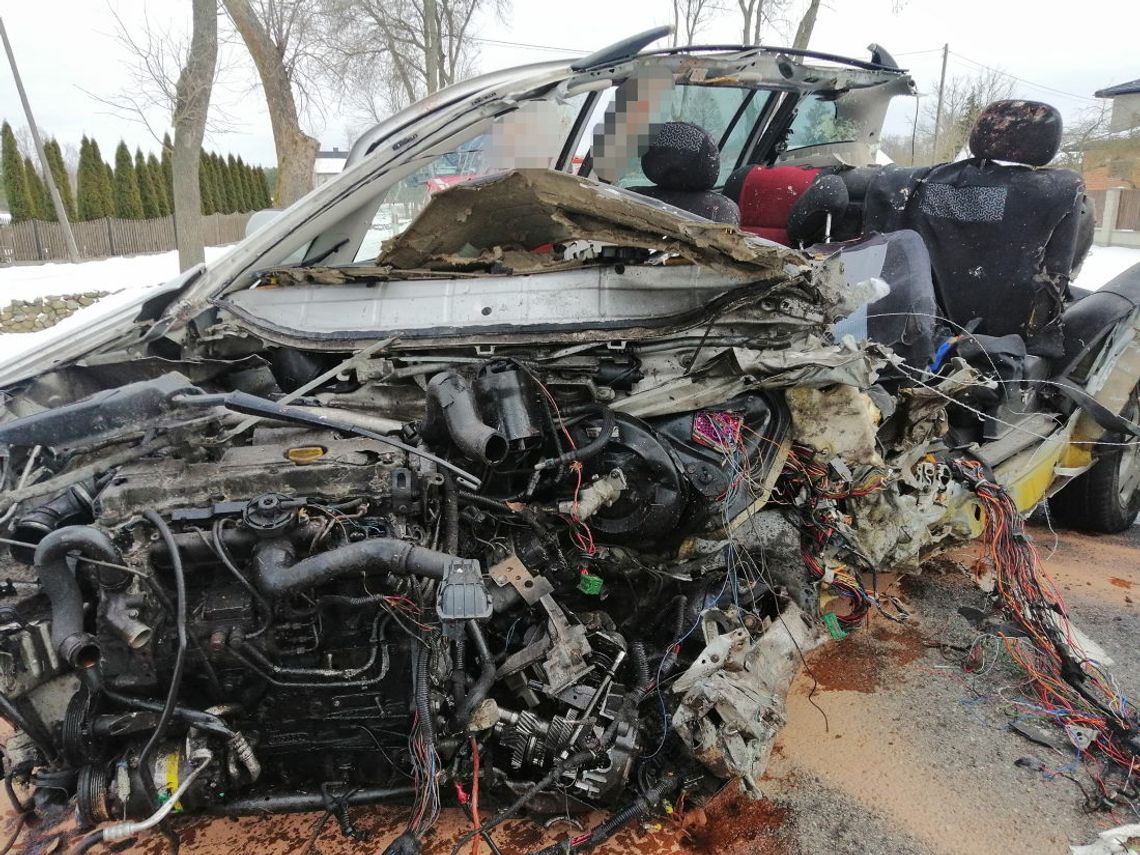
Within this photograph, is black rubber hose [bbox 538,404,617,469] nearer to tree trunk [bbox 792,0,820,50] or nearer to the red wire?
the red wire

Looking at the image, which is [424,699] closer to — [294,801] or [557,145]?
[294,801]

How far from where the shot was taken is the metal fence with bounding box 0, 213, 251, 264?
17750 mm

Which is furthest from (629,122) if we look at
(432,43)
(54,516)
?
(432,43)

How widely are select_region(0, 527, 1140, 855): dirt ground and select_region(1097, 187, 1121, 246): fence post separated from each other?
1898cm

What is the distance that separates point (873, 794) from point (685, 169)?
9.43ft

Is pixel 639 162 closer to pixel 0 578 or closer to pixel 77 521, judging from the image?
pixel 77 521

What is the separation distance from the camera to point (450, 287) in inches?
121

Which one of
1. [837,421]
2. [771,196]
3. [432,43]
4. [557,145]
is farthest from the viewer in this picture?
[432,43]

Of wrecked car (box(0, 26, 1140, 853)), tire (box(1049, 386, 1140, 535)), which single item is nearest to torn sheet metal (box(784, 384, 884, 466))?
wrecked car (box(0, 26, 1140, 853))

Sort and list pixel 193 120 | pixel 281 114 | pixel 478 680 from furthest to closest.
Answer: pixel 281 114 → pixel 193 120 → pixel 478 680

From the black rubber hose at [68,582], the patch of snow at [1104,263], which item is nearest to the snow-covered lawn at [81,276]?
the black rubber hose at [68,582]

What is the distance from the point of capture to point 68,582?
202 centimetres

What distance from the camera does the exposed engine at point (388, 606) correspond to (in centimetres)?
213

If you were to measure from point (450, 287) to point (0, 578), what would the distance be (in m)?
1.80
